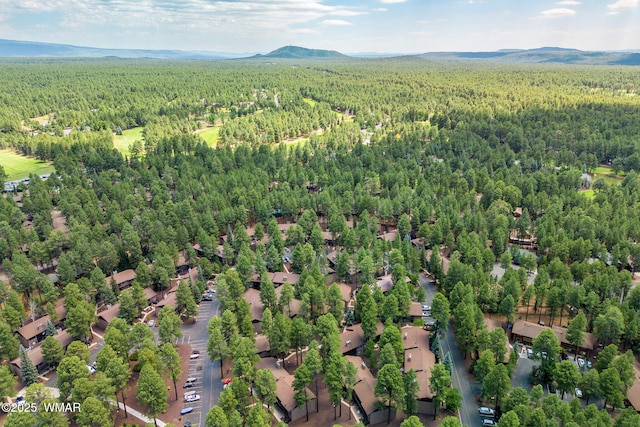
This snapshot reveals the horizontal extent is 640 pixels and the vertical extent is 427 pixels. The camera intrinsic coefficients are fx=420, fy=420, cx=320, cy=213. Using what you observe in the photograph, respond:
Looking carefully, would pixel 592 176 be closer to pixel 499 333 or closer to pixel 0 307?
pixel 499 333

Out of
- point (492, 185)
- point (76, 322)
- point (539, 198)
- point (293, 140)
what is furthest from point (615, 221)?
point (293, 140)

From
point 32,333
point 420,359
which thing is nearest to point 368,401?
point 420,359

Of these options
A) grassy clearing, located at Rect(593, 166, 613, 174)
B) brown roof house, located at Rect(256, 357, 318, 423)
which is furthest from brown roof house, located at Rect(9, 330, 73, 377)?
grassy clearing, located at Rect(593, 166, 613, 174)

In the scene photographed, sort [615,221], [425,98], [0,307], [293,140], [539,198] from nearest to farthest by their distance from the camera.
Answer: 1. [0,307]
2. [615,221]
3. [539,198]
4. [293,140]
5. [425,98]

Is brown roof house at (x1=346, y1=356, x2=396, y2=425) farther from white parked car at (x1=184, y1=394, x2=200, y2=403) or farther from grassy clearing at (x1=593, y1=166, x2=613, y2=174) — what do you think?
grassy clearing at (x1=593, y1=166, x2=613, y2=174)

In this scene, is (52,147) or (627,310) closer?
(627,310)

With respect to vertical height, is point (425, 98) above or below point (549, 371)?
above

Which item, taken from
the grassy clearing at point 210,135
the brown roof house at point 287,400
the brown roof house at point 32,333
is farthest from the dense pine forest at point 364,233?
the grassy clearing at point 210,135
